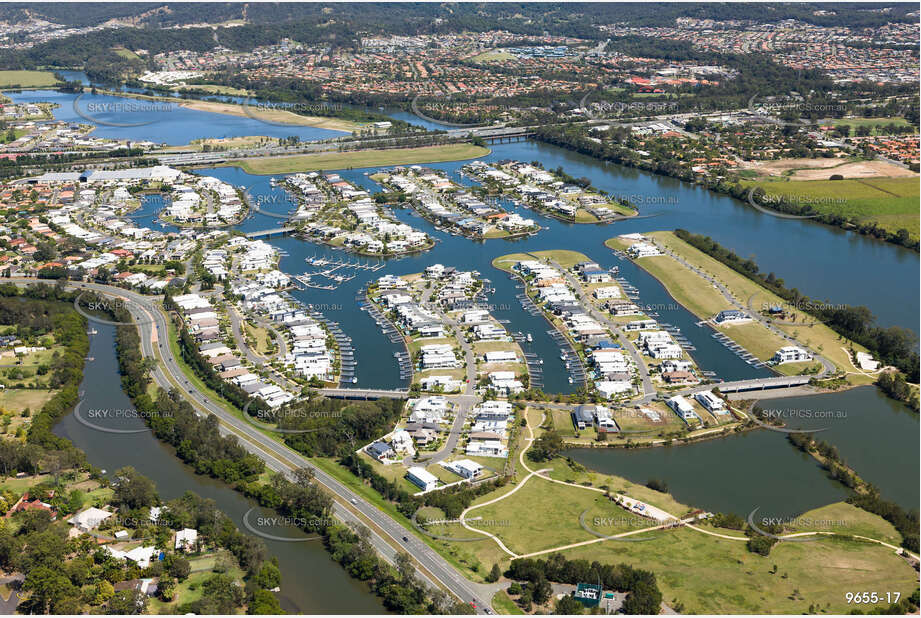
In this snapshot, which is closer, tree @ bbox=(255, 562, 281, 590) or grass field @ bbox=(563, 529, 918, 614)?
grass field @ bbox=(563, 529, 918, 614)

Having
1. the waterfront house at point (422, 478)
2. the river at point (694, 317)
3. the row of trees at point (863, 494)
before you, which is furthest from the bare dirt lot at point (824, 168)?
the waterfront house at point (422, 478)

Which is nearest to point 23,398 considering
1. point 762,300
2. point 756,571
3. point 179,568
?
point 179,568

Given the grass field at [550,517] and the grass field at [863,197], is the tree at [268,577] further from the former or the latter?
the grass field at [863,197]

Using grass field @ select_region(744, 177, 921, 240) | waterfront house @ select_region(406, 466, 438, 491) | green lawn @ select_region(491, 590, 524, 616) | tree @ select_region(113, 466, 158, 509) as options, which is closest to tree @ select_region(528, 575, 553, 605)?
green lawn @ select_region(491, 590, 524, 616)

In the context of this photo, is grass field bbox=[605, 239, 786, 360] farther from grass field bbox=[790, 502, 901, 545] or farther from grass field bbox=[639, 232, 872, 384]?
grass field bbox=[790, 502, 901, 545]

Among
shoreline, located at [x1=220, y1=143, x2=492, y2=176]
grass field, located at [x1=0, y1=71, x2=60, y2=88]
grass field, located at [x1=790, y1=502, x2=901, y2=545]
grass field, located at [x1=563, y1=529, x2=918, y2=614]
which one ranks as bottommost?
grass field, located at [x1=563, y1=529, x2=918, y2=614]

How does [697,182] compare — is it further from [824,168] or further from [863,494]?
[863,494]
